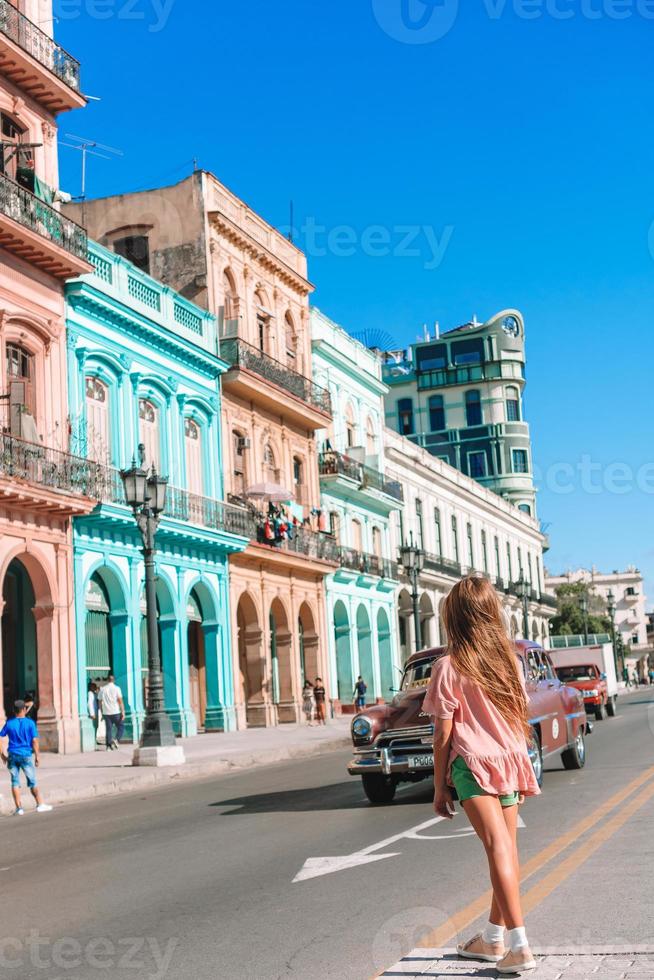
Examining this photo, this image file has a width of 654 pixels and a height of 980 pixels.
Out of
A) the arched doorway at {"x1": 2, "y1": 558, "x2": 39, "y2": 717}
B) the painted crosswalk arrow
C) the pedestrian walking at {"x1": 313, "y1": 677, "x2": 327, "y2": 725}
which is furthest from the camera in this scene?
the pedestrian walking at {"x1": 313, "y1": 677, "x2": 327, "y2": 725}

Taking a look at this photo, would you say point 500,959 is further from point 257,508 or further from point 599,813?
point 257,508

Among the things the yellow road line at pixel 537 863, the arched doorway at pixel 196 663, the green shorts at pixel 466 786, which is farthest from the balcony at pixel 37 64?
the green shorts at pixel 466 786

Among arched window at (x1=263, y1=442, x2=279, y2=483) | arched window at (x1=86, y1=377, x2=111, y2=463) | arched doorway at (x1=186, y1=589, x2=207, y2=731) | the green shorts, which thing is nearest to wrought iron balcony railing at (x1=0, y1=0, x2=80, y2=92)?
arched window at (x1=86, y1=377, x2=111, y2=463)

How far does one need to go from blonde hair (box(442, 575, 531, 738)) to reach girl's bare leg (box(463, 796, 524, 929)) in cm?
38

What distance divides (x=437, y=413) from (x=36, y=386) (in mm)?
68882

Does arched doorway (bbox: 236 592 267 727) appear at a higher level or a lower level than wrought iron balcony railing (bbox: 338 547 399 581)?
lower

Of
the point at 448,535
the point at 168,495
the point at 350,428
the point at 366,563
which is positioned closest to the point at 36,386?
the point at 168,495

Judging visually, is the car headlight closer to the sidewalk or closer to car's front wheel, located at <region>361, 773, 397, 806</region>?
car's front wheel, located at <region>361, 773, 397, 806</region>

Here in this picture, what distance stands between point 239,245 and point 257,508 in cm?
789

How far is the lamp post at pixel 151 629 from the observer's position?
21141mm

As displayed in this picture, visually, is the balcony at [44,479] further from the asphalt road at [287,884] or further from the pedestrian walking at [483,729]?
the pedestrian walking at [483,729]

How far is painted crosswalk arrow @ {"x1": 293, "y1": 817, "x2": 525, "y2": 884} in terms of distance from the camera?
29.2ft

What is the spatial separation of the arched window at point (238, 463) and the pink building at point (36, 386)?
379 inches

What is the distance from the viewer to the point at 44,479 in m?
25.1
